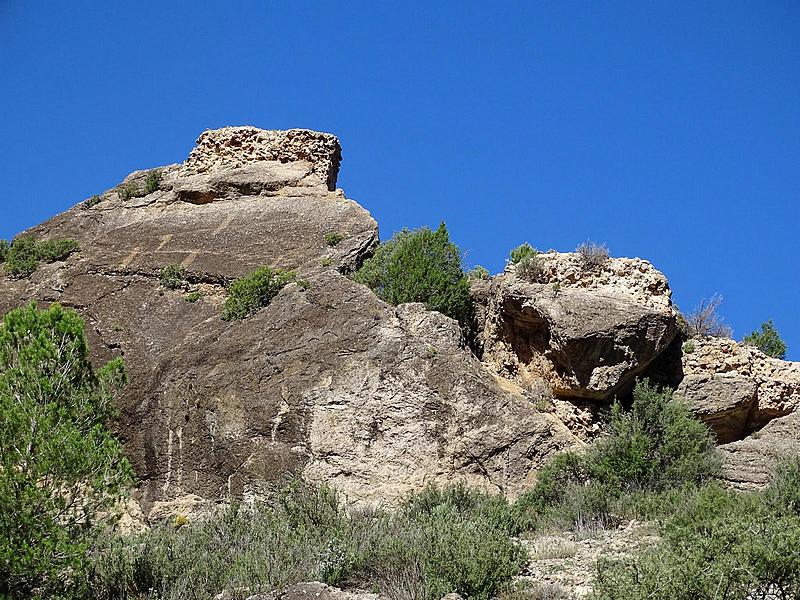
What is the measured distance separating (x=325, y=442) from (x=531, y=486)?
3747 millimetres

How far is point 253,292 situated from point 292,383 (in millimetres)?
3231

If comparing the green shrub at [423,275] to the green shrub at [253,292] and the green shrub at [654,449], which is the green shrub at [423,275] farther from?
the green shrub at [654,449]

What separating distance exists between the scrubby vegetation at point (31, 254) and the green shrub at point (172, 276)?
10.4 feet

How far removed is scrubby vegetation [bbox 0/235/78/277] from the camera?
24312 millimetres

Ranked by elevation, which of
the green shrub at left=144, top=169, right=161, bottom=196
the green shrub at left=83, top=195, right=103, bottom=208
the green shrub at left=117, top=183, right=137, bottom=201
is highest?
the green shrub at left=144, top=169, right=161, bottom=196

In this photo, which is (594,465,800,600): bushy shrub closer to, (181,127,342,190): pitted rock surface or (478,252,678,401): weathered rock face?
(478,252,678,401): weathered rock face

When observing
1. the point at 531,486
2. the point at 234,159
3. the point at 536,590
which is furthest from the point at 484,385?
the point at 234,159

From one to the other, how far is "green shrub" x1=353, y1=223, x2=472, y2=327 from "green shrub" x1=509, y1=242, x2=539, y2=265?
46.8 inches

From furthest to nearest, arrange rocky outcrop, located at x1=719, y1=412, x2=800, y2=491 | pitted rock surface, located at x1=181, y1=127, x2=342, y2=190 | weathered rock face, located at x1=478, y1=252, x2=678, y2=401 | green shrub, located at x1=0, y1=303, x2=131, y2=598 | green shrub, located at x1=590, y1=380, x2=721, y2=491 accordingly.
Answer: pitted rock surface, located at x1=181, y1=127, x2=342, y2=190, weathered rock face, located at x1=478, y1=252, x2=678, y2=401, rocky outcrop, located at x1=719, y1=412, x2=800, y2=491, green shrub, located at x1=590, y1=380, x2=721, y2=491, green shrub, located at x1=0, y1=303, x2=131, y2=598

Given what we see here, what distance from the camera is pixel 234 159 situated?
27.9m

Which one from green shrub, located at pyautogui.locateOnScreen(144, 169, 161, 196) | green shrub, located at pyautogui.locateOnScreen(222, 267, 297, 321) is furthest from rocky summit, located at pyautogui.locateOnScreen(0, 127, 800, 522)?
green shrub, located at pyautogui.locateOnScreen(144, 169, 161, 196)

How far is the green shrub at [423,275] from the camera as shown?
21.8m

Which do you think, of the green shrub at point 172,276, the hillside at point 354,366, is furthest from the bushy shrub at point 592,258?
the green shrub at point 172,276

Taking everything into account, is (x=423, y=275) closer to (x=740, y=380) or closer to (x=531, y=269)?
(x=531, y=269)
